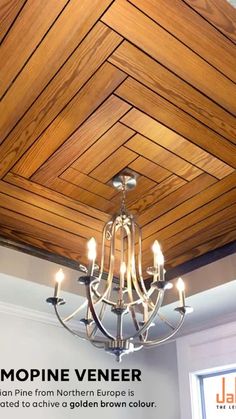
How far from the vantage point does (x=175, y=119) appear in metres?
1.49

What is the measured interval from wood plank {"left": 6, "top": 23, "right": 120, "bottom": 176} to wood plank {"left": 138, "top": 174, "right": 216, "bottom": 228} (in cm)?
68

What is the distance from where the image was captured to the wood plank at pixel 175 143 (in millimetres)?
1504

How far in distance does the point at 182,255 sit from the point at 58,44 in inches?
57.7

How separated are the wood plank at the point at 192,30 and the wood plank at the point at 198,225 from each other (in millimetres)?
715

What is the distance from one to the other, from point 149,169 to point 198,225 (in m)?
0.53

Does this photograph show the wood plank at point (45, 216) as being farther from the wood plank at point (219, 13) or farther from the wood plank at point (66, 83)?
the wood plank at point (219, 13)

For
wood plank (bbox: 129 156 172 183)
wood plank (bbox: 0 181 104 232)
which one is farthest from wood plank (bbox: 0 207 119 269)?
wood plank (bbox: 129 156 172 183)

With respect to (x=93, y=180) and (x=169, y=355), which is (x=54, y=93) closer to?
(x=93, y=180)

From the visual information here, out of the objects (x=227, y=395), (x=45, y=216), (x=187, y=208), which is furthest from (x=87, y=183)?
(x=227, y=395)

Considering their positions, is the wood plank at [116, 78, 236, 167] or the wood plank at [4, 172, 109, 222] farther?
the wood plank at [4, 172, 109, 222]

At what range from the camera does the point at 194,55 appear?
1.26 m

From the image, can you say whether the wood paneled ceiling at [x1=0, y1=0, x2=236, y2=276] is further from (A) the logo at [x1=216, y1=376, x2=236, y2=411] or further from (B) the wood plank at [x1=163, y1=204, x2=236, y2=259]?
(A) the logo at [x1=216, y1=376, x2=236, y2=411]

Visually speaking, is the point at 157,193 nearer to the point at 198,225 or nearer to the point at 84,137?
the point at 198,225

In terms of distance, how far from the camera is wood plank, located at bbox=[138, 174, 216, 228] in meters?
1.79
